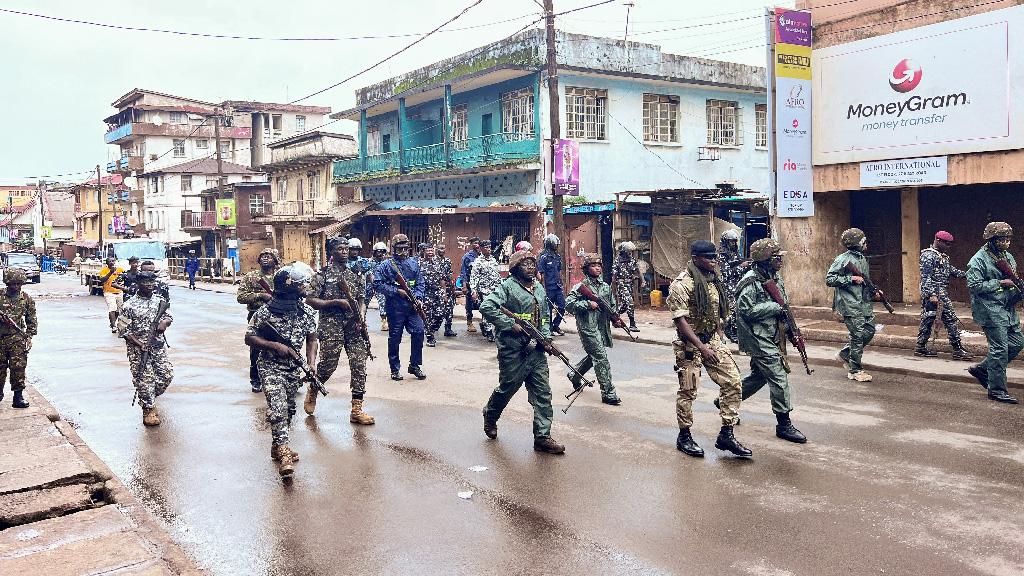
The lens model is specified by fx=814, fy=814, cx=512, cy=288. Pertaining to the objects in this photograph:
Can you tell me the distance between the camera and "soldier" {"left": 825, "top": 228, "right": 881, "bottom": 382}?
1020cm

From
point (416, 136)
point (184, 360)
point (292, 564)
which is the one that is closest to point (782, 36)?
point (184, 360)

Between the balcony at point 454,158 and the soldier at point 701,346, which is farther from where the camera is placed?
the balcony at point 454,158

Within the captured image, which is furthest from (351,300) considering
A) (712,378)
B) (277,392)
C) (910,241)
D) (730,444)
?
(910,241)

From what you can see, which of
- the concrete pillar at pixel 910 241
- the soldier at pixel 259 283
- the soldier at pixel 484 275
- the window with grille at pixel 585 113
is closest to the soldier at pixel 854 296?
the soldier at pixel 484 275

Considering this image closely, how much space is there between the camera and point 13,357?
9.24 metres

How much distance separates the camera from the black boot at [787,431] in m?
7.29

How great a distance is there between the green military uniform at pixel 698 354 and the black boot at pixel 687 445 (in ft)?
0.25

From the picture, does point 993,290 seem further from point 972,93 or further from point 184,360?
point 184,360

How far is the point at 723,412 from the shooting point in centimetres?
688

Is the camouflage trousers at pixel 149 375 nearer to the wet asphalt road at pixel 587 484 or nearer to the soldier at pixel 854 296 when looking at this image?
the wet asphalt road at pixel 587 484

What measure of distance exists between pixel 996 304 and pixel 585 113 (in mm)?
17542

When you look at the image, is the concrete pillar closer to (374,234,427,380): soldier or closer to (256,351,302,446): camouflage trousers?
(374,234,427,380): soldier

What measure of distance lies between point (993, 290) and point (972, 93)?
611 centimetres

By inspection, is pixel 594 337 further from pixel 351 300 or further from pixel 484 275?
pixel 484 275
